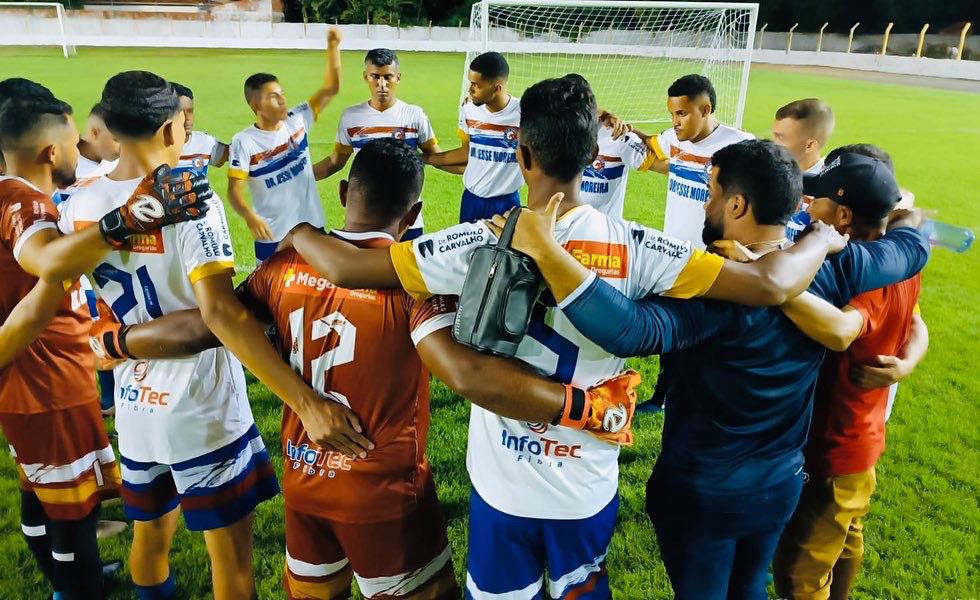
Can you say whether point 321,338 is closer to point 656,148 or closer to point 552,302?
point 552,302

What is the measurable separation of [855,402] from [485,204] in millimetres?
4663

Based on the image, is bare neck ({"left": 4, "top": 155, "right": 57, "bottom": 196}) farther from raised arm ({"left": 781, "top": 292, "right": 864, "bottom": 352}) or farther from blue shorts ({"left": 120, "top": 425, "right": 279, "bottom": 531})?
raised arm ({"left": 781, "top": 292, "right": 864, "bottom": 352})

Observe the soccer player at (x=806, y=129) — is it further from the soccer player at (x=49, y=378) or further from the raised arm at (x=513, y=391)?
the soccer player at (x=49, y=378)

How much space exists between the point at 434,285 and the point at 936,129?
69.5 ft

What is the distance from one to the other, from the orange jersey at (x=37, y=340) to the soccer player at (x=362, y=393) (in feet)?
1.59

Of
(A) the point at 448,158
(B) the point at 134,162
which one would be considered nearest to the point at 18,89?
(B) the point at 134,162

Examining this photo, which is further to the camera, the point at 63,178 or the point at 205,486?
the point at 63,178

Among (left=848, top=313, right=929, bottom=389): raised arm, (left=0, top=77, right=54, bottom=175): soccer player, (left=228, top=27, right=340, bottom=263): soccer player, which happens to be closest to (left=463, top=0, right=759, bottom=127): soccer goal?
(left=228, top=27, right=340, bottom=263): soccer player

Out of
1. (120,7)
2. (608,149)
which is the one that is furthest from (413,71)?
(608,149)

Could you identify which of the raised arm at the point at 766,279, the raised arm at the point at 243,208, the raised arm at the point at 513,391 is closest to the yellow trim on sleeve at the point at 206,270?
the raised arm at the point at 513,391

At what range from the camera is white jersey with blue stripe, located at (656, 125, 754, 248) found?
16.0 ft

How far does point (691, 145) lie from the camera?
495cm

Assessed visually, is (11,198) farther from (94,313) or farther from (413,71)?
(413,71)

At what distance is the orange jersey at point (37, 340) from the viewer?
2197 mm
